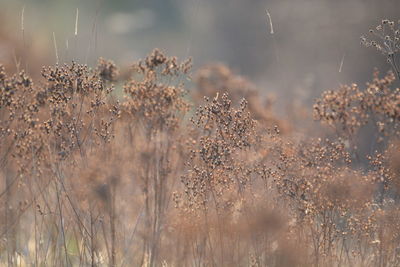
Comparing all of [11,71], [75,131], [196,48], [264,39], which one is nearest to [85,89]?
[75,131]

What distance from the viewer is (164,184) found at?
6340mm

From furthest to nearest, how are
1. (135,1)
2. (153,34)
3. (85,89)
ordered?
1. (135,1)
2. (153,34)
3. (85,89)

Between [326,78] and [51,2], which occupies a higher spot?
[51,2]

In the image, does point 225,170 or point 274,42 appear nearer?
point 225,170

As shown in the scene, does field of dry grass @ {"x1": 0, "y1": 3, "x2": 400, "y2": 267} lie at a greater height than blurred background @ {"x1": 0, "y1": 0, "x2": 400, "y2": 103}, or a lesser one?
lesser

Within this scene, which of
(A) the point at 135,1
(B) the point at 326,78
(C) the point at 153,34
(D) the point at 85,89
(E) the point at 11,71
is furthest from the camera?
(A) the point at 135,1

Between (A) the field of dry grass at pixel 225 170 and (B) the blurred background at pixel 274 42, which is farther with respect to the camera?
(B) the blurred background at pixel 274 42

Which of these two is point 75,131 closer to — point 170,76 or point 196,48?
point 170,76

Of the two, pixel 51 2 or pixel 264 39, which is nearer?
pixel 264 39

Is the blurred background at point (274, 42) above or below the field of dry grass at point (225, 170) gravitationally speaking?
above

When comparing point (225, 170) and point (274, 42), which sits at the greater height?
point (274, 42)

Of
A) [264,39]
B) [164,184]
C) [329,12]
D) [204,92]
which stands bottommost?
[164,184]

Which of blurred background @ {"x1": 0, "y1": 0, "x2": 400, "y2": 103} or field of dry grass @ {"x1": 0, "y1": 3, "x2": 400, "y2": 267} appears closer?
field of dry grass @ {"x1": 0, "y1": 3, "x2": 400, "y2": 267}

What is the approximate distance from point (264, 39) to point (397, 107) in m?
16.1
